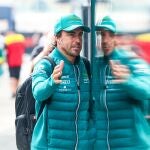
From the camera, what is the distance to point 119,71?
110 inches

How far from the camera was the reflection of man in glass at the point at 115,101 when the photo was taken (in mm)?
2859

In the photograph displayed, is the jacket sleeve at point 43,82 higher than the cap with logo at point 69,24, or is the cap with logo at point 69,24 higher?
the cap with logo at point 69,24

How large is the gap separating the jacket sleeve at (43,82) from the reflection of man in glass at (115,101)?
263 mm

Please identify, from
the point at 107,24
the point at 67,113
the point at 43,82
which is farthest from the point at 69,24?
the point at 67,113

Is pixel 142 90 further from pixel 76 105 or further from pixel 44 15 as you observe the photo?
pixel 44 15

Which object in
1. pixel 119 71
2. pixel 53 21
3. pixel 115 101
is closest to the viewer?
pixel 119 71

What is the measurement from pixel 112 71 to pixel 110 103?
7.1 inches

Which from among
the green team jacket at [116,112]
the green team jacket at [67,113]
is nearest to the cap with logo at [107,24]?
the green team jacket at [116,112]

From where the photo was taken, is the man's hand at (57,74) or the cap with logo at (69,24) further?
the cap with logo at (69,24)

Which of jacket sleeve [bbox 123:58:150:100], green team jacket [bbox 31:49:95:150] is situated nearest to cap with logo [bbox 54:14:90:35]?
green team jacket [bbox 31:49:95:150]

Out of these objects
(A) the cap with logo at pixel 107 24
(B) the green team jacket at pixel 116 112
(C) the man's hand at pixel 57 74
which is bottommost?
(B) the green team jacket at pixel 116 112

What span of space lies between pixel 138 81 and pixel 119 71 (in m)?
0.12

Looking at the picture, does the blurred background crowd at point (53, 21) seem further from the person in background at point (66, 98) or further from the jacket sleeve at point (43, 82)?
the jacket sleeve at point (43, 82)

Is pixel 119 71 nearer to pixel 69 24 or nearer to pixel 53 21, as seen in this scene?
pixel 69 24
